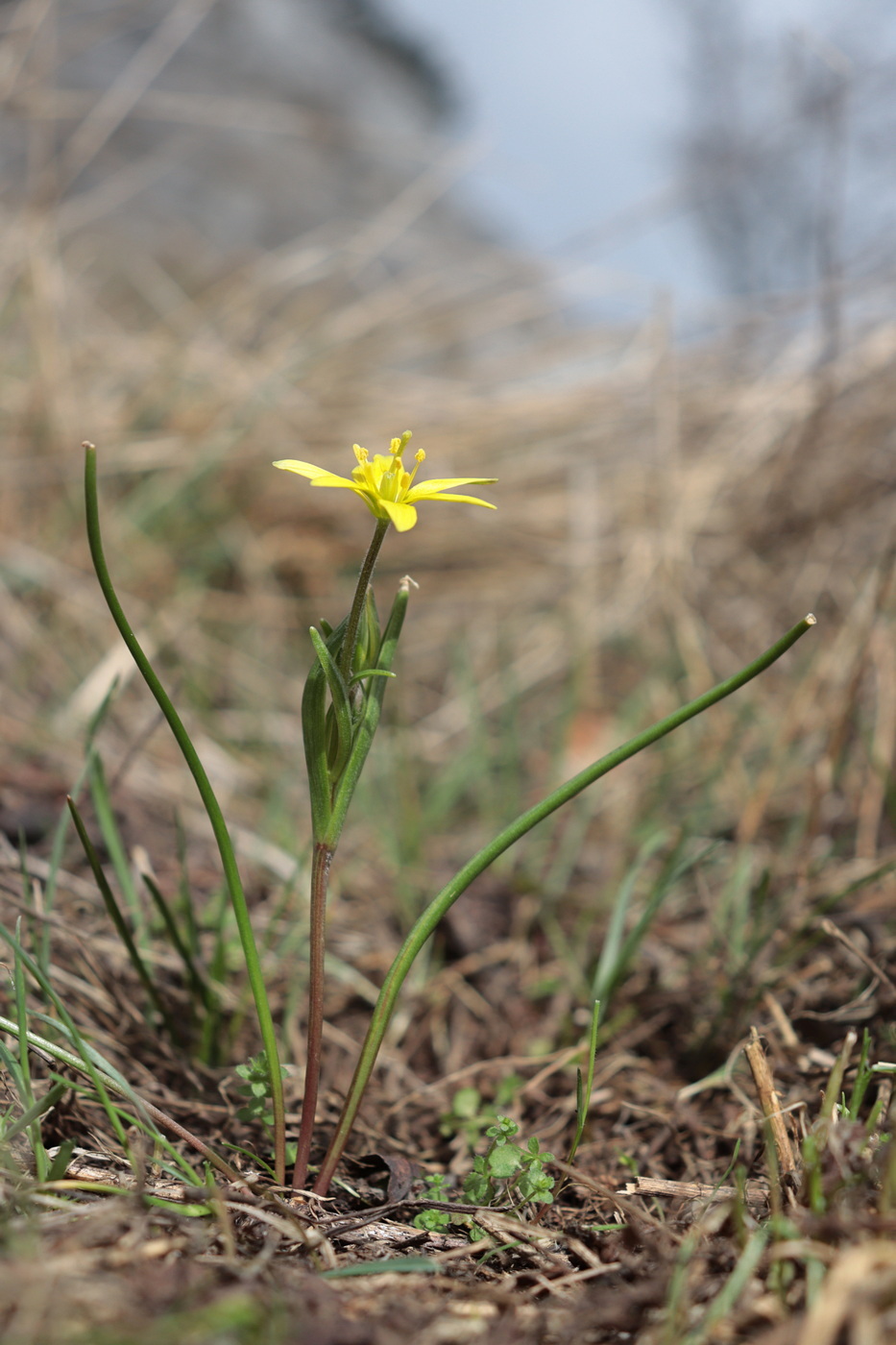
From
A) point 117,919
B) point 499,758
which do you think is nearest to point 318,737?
point 117,919

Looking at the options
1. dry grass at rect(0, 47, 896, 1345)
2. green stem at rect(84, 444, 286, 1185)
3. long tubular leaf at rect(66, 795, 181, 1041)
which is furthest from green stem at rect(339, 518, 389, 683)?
dry grass at rect(0, 47, 896, 1345)

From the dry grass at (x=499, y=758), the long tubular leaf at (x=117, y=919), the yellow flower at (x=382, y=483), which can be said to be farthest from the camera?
the long tubular leaf at (x=117, y=919)

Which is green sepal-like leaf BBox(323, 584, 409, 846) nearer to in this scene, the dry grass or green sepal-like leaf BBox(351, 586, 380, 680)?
green sepal-like leaf BBox(351, 586, 380, 680)

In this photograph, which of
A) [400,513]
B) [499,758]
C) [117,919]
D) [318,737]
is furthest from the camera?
[499,758]

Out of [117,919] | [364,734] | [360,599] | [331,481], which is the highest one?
[331,481]

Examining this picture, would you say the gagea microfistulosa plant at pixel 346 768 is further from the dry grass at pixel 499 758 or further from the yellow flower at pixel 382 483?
the dry grass at pixel 499 758

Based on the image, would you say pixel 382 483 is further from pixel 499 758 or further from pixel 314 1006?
pixel 499 758

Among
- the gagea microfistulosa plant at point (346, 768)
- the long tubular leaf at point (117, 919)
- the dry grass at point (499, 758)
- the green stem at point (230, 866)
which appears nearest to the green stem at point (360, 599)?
the gagea microfistulosa plant at point (346, 768)
